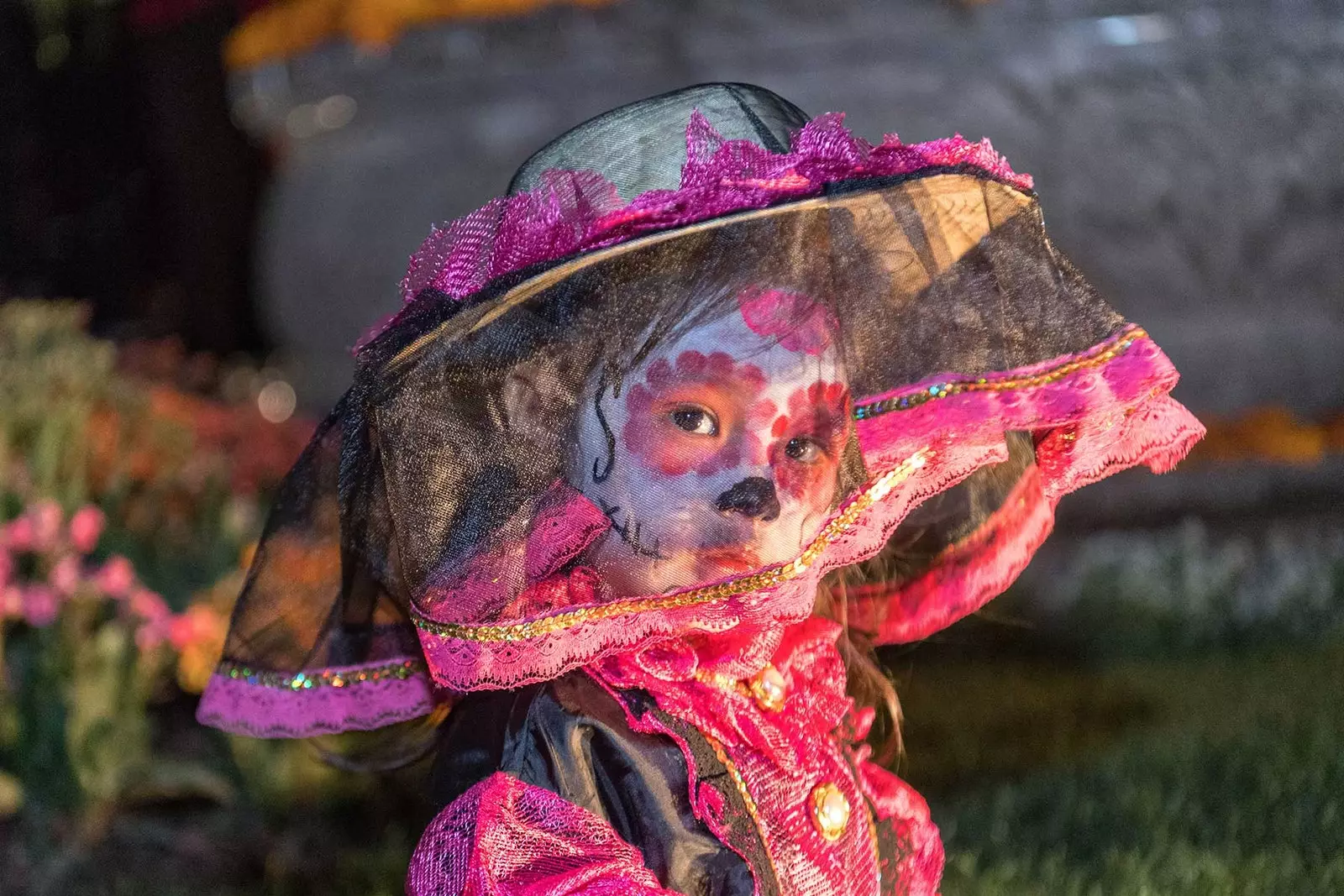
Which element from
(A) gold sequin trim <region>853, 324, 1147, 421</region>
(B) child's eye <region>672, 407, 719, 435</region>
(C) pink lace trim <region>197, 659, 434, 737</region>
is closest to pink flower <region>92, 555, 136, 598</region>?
(C) pink lace trim <region>197, 659, 434, 737</region>

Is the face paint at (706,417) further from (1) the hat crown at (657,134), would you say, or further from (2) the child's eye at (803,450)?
(1) the hat crown at (657,134)

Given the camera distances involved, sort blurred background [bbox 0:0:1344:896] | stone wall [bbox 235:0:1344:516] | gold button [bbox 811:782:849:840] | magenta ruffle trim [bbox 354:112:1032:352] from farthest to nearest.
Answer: stone wall [bbox 235:0:1344:516] → blurred background [bbox 0:0:1344:896] → gold button [bbox 811:782:849:840] → magenta ruffle trim [bbox 354:112:1032:352]

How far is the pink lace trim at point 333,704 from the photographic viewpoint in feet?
5.59

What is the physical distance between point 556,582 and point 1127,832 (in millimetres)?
1644

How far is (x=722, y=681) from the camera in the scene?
1.57 metres

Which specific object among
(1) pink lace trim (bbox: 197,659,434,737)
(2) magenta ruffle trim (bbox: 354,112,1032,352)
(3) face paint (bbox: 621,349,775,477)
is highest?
(2) magenta ruffle trim (bbox: 354,112,1032,352)

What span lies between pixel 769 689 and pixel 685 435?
1.11 feet

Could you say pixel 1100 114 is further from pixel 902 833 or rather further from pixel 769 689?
pixel 769 689

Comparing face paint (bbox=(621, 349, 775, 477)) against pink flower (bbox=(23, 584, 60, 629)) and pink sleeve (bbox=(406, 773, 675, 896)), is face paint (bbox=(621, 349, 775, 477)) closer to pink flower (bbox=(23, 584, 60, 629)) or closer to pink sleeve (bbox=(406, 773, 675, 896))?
pink sleeve (bbox=(406, 773, 675, 896))

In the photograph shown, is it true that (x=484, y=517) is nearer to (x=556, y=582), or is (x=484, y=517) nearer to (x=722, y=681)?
(x=556, y=582)

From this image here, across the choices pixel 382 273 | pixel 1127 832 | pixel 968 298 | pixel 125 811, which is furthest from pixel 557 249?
pixel 382 273

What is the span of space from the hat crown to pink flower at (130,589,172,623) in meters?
1.81

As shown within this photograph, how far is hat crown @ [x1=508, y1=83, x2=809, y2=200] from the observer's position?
1501 mm

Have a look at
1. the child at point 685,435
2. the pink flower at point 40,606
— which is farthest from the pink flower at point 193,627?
the child at point 685,435
